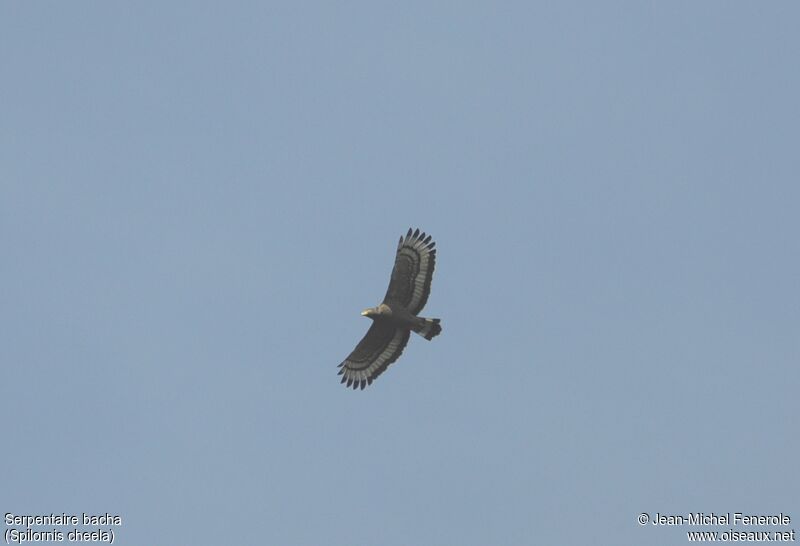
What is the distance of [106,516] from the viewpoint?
57.0 meters

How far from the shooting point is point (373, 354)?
6191 centimetres

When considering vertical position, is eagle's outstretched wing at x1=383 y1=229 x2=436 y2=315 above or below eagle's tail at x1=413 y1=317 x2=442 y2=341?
above

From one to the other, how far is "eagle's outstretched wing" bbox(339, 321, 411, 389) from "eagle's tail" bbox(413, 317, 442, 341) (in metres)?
0.97

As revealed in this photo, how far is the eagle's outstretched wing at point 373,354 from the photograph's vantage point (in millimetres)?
61188

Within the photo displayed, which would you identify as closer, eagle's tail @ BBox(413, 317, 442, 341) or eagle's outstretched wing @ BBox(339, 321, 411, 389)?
eagle's tail @ BBox(413, 317, 442, 341)

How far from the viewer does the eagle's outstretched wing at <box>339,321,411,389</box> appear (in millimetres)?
61188

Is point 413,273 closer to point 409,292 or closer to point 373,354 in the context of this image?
A: point 409,292

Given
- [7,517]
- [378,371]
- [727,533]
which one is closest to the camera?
[727,533]

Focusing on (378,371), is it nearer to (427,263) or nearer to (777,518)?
(427,263)

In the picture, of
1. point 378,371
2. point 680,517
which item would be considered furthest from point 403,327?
point 680,517

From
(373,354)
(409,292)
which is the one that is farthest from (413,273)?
(373,354)

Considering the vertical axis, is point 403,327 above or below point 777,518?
above

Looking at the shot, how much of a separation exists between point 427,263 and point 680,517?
40.7 ft

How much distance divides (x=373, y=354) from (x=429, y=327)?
3.07m
